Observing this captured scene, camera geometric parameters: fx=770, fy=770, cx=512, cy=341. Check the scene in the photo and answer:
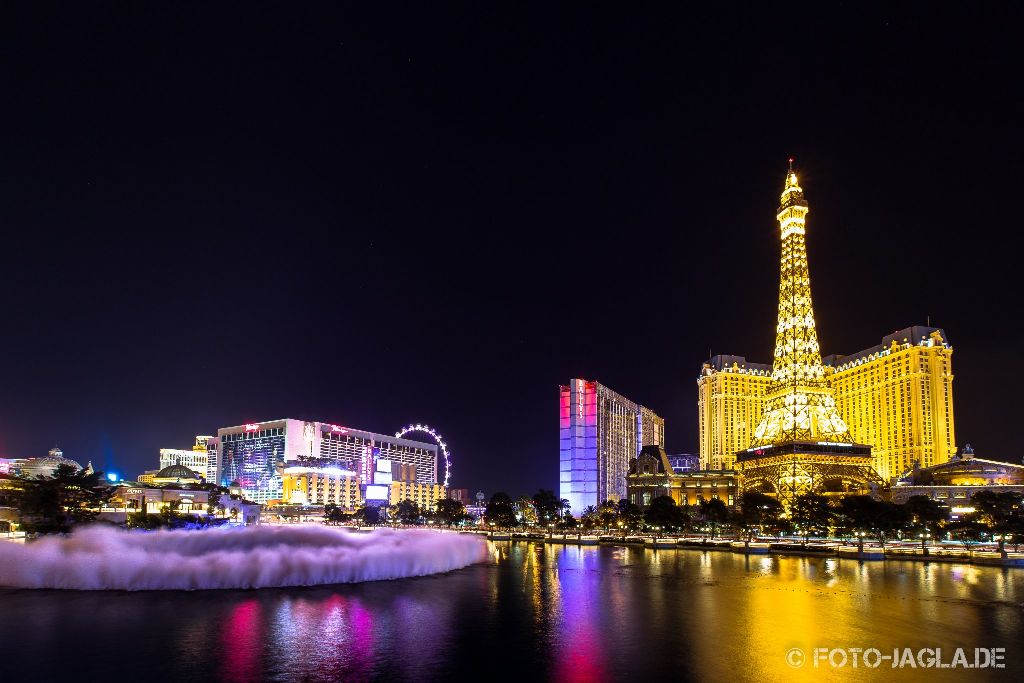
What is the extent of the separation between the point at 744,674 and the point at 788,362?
334ft

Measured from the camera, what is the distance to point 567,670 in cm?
1958

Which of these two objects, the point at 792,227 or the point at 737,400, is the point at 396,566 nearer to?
the point at 792,227

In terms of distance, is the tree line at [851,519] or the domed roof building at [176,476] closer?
the tree line at [851,519]

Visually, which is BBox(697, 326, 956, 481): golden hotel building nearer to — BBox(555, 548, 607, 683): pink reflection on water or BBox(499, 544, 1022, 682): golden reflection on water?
BBox(499, 544, 1022, 682): golden reflection on water

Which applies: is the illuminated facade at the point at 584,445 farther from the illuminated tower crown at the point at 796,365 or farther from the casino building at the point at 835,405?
the illuminated tower crown at the point at 796,365

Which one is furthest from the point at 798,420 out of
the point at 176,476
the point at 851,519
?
the point at 176,476

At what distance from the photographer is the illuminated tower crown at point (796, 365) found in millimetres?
109562

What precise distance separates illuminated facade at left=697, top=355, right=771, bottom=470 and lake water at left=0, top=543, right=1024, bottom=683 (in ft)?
409

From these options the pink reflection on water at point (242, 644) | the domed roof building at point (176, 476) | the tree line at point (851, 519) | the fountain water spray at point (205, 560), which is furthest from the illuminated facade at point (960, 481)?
the domed roof building at point (176, 476)

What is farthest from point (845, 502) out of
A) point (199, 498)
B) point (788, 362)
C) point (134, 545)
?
point (199, 498)

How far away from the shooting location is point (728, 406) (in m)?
164

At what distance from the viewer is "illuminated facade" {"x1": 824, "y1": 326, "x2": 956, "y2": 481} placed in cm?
12344

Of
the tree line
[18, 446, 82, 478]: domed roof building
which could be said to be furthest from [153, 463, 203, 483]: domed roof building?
the tree line

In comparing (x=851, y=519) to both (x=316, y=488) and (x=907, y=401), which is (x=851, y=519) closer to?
(x=907, y=401)
